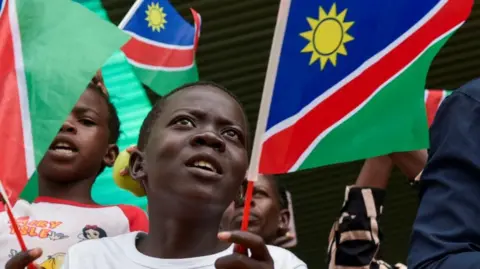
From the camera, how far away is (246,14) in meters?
5.48

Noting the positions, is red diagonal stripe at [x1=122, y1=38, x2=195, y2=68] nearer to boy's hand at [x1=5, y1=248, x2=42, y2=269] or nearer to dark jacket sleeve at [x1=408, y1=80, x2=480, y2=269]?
boy's hand at [x1=5, y1=248, x2=42, y2=269]

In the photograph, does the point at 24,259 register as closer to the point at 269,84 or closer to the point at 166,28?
the point at 269,84

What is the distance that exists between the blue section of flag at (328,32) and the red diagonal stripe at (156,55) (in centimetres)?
226

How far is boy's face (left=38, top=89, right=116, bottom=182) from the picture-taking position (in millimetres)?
2742

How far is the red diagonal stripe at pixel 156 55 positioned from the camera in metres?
4.07

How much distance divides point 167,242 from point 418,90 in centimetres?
59

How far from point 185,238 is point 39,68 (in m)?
0.52

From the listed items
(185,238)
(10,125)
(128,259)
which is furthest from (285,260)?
(10,125)

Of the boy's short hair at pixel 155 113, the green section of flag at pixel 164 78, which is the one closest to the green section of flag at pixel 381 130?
the boy's short hair at pixel 155 113

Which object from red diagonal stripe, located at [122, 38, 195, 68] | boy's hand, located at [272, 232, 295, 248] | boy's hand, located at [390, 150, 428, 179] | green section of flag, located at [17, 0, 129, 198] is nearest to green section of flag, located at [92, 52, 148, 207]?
red diagonal stripe, located at [122, 38, 195, 68]

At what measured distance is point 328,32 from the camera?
5.94 ft

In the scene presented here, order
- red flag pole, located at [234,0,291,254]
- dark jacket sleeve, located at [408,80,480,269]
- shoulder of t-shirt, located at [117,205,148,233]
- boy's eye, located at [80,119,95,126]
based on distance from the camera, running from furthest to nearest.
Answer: boy's eye, located at [80,119,95,126] < shoulder of t-shirt, located at [117,205,148,233] < red flag pole, located at [234,0,291,254] < dark jacket sleeve, located at [408,80,480,269]

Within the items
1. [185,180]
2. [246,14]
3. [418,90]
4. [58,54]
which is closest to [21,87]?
[58,54]

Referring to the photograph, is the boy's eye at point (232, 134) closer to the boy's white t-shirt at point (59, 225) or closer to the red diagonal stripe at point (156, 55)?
the boy's white t-shirt at point (59, 225)
